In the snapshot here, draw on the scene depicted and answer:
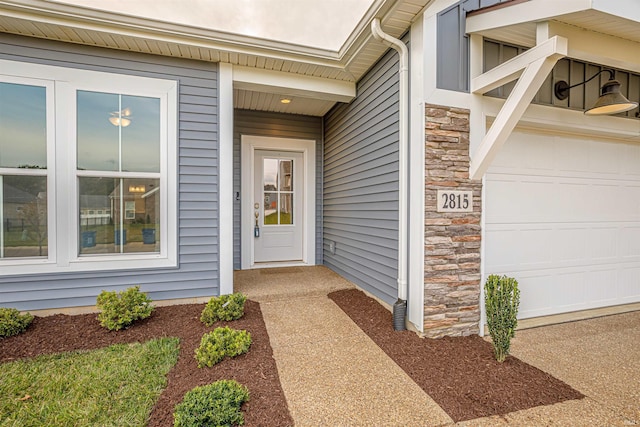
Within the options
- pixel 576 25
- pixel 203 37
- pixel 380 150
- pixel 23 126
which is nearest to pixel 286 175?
pixel 380 150

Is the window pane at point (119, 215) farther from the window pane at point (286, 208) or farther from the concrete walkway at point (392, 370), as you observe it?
the window pane at point (286, 208)

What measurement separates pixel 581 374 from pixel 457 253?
1.19 m

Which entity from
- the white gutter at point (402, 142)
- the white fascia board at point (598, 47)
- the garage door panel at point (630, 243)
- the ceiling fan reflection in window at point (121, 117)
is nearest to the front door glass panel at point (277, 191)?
the ceiling fan reflection in window at point (121, 117)

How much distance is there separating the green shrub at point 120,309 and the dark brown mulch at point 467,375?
2176mm

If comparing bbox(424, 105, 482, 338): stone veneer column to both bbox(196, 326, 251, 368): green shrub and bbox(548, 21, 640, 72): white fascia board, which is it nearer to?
bbox(548, 21, 640, 72): white fascia board

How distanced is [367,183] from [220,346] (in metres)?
2.47

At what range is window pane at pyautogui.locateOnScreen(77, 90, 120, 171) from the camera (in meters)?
3.12

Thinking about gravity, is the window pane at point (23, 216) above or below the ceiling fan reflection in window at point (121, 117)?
below

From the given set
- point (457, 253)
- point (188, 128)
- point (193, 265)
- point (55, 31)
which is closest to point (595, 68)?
point (457, 253)

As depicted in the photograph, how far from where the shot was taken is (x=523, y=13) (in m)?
2.37

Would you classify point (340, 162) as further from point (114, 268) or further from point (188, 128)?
point (114, 268)

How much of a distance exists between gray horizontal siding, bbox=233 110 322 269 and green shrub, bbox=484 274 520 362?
332cm

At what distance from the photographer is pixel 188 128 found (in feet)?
11.3

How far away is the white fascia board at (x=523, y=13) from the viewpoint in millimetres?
2139
